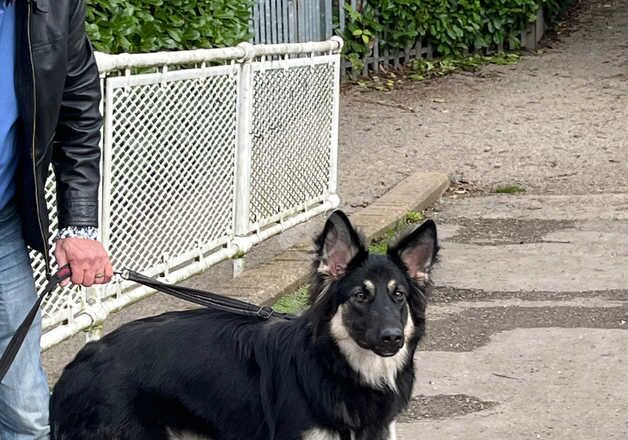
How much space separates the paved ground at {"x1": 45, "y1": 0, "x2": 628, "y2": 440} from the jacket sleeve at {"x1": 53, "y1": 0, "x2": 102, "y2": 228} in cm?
238

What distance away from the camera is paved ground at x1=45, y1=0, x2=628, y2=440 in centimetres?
636

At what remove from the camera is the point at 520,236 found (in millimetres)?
10039

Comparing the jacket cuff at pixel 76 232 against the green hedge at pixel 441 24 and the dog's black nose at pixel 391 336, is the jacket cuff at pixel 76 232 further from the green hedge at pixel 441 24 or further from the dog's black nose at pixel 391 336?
the green hedge at pixel 441 24

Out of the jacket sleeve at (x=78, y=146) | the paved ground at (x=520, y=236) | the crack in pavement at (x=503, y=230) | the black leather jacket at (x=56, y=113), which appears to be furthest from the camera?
the crack in pavement at (x=503, y=230)

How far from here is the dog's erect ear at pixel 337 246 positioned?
4.99 meters

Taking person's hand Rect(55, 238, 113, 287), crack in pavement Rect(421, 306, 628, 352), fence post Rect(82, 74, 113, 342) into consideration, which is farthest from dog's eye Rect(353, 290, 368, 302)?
crack in pavement Rect(421, 306, 628, 352)

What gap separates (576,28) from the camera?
19.4 m

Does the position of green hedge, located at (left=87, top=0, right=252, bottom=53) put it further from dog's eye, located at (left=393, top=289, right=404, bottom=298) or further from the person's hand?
the person's hand

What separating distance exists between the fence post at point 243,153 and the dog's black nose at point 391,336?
3606 mm

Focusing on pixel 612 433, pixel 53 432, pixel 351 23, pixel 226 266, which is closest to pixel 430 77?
pixel 351 23

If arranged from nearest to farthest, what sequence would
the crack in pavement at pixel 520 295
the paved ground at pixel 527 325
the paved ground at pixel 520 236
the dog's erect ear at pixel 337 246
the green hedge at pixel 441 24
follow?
1. the dog's erect ear at pixel 337 246
2. the paved ground at pixel 527 325
3. the paved ground at pixel 520 236
4. the crack in pavement at pixel 520 295
5. the green hedge at pixel 441 24

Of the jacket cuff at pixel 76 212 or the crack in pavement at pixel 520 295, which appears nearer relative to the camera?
the jacket cuff at pixel 76 212

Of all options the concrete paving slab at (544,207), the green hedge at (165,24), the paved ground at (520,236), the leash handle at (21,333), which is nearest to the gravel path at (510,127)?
the paved ground at (520,236)

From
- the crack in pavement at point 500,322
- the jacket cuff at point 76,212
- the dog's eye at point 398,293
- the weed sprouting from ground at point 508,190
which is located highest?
the jacket cuff at point 76,212
